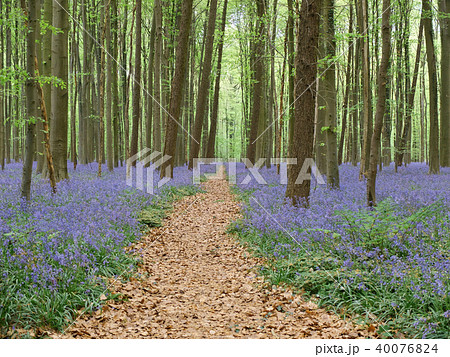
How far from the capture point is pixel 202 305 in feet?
16.5

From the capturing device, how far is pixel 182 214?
35.7 ft

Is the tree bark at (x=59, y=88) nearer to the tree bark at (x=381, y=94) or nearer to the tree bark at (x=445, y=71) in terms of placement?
the tree bark at (x=381, y=94)

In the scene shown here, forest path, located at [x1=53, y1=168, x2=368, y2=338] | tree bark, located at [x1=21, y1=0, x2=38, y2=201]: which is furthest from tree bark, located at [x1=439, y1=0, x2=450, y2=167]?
tree bark, located at [x1=21, y1=0, x2=38, y2=201]

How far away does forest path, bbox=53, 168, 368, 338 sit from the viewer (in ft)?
13.7

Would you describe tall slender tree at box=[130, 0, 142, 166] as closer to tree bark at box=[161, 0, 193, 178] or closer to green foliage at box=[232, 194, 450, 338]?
tree bark at box=[161, 0, 193, 178]

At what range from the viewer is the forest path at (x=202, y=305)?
13.7ft

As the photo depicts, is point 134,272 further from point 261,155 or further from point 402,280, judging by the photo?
point 261,155

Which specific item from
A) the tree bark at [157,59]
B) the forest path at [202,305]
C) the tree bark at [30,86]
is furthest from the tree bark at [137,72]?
the forest path at [202,305]

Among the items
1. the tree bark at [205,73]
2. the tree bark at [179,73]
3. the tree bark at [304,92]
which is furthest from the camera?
the tree bark at [205,73]

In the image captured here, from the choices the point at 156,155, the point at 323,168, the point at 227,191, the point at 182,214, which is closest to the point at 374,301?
the point at 182,214

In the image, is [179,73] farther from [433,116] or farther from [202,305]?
[202,305]

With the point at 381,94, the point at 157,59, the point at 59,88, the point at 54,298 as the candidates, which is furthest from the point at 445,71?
the point at 54,298

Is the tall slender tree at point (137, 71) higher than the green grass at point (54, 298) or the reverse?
higher

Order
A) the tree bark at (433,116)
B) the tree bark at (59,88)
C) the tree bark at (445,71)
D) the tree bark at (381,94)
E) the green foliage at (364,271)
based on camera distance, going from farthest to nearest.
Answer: the tree bark at (433,116) → the tree bark at (445,71) → the tree bark at (59,88) → the tree bark at (381,94) → the green foliage at (364,271)
